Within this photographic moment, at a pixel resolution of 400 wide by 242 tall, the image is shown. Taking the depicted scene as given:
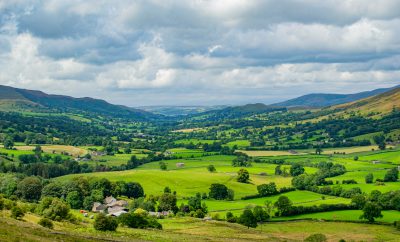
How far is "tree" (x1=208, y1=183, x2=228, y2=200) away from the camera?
456ft

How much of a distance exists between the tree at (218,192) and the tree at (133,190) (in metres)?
21.5

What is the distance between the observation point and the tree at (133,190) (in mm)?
139375

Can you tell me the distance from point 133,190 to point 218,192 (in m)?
25.9

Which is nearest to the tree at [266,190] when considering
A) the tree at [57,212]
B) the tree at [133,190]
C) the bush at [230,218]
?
the bush at [230,218]

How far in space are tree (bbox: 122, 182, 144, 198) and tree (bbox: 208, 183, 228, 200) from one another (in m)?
21.5

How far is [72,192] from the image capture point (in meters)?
122

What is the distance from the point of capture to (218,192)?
139125 millimetres

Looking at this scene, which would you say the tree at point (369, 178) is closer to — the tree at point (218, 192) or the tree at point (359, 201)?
the tree at point (359, 201)

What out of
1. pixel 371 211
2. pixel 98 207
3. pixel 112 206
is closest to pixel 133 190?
pixel 112 206

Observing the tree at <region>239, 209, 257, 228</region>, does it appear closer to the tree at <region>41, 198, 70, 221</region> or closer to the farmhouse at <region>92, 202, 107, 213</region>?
the farmhouse at <region>92, 202, 107, 213</region>

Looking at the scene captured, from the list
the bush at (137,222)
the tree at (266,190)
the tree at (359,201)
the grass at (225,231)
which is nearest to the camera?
the grass at (225,231)

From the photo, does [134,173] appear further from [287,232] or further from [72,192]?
[287,232]

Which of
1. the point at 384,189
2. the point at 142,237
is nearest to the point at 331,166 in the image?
the point at 384,189

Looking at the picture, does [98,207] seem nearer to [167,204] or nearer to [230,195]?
[167,204]
